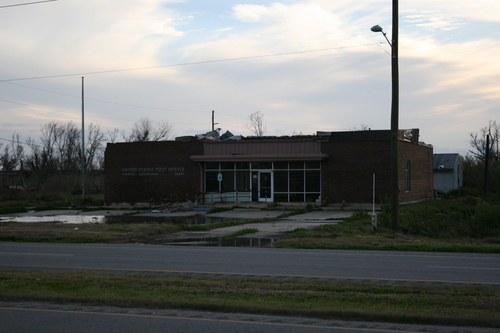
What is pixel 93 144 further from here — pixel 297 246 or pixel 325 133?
pixel 297 246

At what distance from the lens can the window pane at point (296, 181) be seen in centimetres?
3840

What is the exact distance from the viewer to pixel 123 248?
17.5 meters

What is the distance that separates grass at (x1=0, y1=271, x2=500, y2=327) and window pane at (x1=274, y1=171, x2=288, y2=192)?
1105 inches

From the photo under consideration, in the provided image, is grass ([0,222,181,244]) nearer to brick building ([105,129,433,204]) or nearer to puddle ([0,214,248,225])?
puddle ([0,214,248,225])

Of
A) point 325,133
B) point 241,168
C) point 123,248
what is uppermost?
point 325,133

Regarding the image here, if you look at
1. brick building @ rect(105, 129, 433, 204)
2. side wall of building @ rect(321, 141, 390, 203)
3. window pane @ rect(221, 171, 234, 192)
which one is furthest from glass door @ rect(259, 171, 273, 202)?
side wall of building @ rect(321, 141, 390, 203)

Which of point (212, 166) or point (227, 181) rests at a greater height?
point (212, 166)

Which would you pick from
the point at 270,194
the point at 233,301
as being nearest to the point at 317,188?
the point at 270,194

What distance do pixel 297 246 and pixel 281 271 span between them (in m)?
5.50

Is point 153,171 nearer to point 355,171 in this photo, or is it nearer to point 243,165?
point 243,165

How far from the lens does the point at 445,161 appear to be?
65.9 m

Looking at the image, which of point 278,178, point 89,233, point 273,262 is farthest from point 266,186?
point 273,262

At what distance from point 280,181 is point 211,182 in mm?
5410

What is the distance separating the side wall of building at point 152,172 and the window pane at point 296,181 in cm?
694
